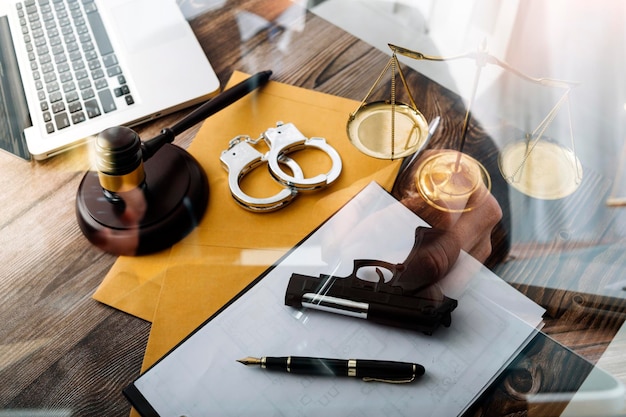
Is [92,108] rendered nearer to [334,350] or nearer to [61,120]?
[61,120]

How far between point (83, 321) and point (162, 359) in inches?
5.1

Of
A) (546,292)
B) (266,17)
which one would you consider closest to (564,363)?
(546,292)

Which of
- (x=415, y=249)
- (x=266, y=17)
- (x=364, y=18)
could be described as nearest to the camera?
(x=415, y=249)

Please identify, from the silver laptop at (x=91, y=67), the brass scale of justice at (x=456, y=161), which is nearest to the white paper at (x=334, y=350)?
the brass scale of justice at (x=456, y=161)

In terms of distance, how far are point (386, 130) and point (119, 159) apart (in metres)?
0.35

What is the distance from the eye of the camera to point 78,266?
803mm

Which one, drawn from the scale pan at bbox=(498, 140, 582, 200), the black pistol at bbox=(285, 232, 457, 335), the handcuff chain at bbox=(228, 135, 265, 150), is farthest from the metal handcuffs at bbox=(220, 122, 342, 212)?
the scale pan at bbox=(498, 140, 582, 200)

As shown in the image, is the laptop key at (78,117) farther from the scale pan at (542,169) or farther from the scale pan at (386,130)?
the scale pan at (542,169)

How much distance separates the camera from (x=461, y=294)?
74 cm

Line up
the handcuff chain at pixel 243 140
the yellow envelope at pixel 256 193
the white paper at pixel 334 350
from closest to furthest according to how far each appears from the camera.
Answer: the white paper at pixel 334 350 → the yellow envelope at pixel 256 193 → the handcuff chain at pixel 243 140

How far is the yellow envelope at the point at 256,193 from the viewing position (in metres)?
0.78

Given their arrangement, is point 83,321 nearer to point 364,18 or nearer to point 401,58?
point 401,58

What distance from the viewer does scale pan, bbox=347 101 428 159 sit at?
2.62 ft

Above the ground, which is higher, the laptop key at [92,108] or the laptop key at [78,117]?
the laptop key at [92,108]
